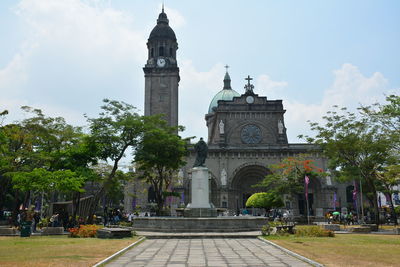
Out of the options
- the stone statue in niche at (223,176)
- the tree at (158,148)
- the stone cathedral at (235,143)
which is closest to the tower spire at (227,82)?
the stone cathedral at (235,143)

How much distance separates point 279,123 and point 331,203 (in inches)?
557

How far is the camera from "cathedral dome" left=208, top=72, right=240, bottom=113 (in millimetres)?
72625

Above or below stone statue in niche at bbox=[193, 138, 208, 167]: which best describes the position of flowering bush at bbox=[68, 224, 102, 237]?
below

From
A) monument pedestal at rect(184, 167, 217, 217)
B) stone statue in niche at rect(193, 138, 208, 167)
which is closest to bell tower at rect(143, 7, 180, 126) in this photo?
stone statue in niche at rect(193, 138, 208, 167)

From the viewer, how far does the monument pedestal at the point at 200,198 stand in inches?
891

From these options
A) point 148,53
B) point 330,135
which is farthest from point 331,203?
point 148,53

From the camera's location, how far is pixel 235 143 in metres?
56.0

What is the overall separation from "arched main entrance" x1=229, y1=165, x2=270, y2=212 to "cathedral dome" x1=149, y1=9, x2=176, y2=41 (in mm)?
23834

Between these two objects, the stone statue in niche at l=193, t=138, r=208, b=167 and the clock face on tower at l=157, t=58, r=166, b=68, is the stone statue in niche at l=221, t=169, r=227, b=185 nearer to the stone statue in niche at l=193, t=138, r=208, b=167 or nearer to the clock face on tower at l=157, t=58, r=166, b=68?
the clock face on tower at l=157, t=58, r=166, b=68

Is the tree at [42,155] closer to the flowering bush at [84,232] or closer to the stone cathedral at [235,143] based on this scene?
the flowering bush at [84,232]

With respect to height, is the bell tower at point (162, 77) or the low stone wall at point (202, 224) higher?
the bell tower at point (162, 77)

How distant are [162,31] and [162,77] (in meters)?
7.58

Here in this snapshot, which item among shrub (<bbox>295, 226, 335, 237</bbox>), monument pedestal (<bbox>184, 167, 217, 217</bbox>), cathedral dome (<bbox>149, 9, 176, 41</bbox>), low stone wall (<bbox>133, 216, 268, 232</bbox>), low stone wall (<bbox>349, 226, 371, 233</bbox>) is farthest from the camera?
cathedral dome (<bbox>149, 9, 176, 41</bbox>)

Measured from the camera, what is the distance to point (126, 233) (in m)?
18.1
